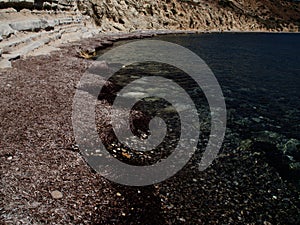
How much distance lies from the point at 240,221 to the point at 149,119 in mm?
6886

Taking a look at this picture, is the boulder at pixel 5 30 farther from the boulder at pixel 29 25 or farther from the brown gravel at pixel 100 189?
the brown gravel at pixel 100 189

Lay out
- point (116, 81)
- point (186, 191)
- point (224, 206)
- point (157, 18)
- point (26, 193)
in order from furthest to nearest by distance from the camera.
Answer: point (157, 18) < point (116, 81) < point (186, 191) < point (224, 206) < point (26, 193)

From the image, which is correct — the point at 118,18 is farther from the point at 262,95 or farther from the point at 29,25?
the point at 262,95

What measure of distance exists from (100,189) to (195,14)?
90407mm

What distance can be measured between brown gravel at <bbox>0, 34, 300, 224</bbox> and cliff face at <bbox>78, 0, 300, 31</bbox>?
4834cm

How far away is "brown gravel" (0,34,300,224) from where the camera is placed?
5.95 m

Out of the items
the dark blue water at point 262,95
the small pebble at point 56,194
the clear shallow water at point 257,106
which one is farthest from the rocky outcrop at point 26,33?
the dark blue water at point 262,95

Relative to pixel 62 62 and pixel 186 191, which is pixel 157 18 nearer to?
pixel 62 62

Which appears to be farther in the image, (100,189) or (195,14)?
(195,14)

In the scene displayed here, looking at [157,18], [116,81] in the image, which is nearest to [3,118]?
[116,81]

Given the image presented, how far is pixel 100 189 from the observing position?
6.90 meters

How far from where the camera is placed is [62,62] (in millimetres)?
19109

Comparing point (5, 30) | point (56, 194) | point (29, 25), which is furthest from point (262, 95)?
point (29, 25)

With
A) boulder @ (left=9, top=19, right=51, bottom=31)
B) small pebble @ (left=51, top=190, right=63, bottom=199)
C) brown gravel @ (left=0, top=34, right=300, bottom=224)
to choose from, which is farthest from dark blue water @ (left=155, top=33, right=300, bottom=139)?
boulder @ (left=9, top=19, right=51, bottom=31)
